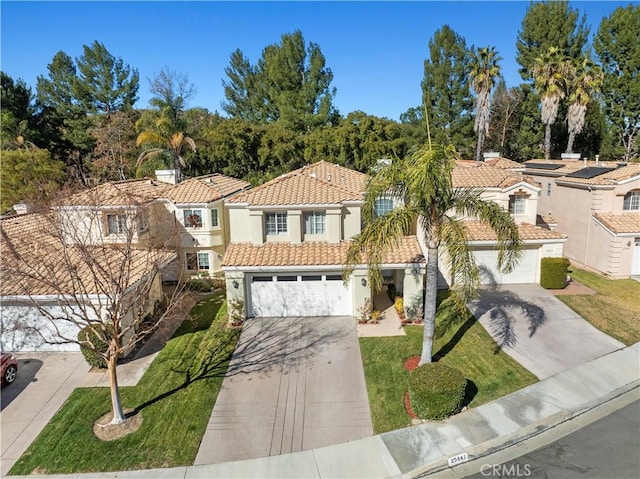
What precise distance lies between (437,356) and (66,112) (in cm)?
4773

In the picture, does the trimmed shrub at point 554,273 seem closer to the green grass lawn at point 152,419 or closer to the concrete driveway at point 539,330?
the concrete driveway at point 539,330

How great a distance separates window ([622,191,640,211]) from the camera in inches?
1016

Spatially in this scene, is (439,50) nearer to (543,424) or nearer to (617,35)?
(617,35)

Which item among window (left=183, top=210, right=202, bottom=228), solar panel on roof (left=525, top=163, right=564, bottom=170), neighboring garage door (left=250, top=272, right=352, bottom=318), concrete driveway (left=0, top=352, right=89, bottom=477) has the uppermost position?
solar panel on roof (left=525, top=163, right=564, bottom=170)


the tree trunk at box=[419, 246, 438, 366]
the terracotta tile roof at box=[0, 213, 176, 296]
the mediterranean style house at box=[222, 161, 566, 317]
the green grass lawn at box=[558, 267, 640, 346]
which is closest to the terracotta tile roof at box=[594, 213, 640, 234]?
the green grass lawn at box=[558, 267, 640, 346]

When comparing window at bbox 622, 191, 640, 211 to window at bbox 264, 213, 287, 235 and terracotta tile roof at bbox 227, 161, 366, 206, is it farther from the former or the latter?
window at bbox 264, 213, 287, 235

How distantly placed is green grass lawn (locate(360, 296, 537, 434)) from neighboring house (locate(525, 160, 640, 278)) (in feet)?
37.2

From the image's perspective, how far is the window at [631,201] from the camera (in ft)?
84.6

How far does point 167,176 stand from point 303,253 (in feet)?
45.8

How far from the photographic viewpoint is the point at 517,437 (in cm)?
1255

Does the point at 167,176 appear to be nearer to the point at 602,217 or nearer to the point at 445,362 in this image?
the point at 445,362

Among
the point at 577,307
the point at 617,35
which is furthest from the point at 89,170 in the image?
the point at 617,35

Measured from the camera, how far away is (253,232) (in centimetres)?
2092
